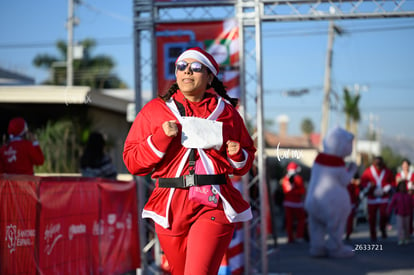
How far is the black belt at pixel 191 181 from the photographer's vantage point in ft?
13.3

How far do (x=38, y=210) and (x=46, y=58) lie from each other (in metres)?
48.3

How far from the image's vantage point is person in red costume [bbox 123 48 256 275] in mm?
3996

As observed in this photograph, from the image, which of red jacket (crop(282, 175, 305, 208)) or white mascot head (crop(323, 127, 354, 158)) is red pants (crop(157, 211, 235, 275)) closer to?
white mascot head (crop(323, 127, 354, 158))

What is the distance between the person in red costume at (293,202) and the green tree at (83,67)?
34854mm

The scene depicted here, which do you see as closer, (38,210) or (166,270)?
(38,210)

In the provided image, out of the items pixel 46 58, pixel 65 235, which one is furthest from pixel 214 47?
pixel 46 58

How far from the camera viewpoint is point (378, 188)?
15477 mm

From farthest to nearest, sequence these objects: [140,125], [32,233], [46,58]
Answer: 1. [46,58]
2. [32,233]
3. [140,125]

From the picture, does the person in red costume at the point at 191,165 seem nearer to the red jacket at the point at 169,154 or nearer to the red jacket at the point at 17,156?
the red jacket at the point at 169,154

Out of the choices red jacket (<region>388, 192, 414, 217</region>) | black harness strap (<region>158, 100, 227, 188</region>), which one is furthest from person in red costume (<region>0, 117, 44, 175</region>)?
red jacket (<region>388, 192, 414, 217</region>)

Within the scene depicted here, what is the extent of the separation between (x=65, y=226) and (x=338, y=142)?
6.41 meters

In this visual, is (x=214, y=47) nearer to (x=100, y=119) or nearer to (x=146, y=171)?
(x=146, y=171)

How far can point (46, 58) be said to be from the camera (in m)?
52.2

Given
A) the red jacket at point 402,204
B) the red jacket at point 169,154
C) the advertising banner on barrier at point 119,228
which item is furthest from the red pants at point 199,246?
the red jacket at point 402,204
